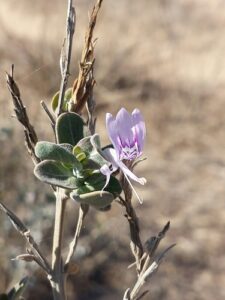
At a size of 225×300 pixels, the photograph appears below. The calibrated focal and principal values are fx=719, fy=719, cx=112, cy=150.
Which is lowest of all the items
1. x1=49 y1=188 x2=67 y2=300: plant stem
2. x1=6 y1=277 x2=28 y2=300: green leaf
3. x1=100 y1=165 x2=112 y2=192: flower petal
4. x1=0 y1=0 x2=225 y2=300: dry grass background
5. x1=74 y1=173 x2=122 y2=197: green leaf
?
x1=0 y1=0 x2=225 y2=300: dry grass background

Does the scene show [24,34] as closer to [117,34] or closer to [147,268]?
[117,34]

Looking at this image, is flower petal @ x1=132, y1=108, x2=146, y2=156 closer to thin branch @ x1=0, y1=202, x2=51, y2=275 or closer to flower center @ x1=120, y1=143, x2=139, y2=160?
flower center @ x1=120, y1=143, x2=139, y2=160

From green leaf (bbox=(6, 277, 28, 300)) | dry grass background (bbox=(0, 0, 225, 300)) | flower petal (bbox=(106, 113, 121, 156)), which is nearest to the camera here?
flower petal (bbox=(106, 113, 121, 156))

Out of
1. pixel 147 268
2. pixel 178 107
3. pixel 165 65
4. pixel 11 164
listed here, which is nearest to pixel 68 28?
pixel 147 268

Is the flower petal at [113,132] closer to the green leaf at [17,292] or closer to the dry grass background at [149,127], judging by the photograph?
the green leaf at [17,292]

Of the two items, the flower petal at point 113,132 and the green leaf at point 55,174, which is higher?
the flower petal at point 113,132

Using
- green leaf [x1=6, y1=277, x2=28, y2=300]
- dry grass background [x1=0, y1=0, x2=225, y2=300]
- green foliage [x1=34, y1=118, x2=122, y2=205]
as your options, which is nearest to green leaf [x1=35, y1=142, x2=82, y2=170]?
green foliage [x1=34, y1=118, x2=122, y2=205]

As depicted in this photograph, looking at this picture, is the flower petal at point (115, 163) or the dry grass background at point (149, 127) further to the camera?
the dry grass background at point (149, 127)

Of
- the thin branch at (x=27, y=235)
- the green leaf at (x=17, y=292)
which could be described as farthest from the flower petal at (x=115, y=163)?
the green leaf at (x=17, y=292)
